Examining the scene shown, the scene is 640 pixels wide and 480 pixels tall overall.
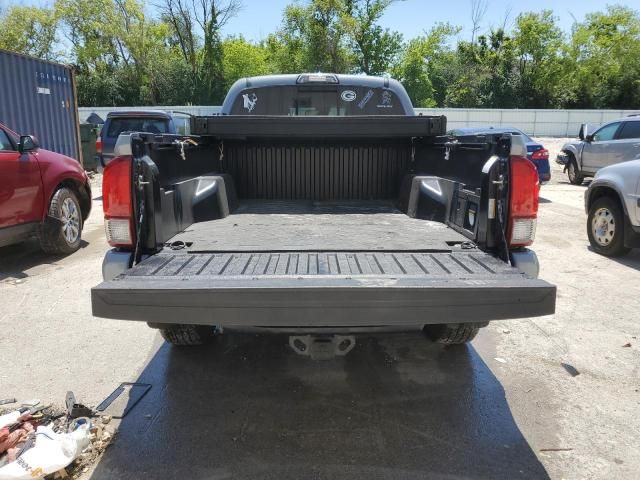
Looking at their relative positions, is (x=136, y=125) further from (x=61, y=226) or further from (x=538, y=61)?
(x=538, y=61)

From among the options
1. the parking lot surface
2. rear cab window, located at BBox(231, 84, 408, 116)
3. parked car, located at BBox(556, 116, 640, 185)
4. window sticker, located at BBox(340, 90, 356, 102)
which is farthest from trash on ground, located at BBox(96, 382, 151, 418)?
parked car, located at BBox(556, 116, 640, 185)

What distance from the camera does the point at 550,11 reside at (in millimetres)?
45719

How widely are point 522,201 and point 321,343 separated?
1.44m

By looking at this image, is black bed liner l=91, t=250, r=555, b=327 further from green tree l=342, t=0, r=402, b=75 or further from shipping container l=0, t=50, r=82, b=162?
green tree l=342, t=0, r=402, b=75

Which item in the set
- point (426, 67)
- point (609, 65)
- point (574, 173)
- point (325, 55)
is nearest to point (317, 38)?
point (325, 55)

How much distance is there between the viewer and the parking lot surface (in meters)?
2.82

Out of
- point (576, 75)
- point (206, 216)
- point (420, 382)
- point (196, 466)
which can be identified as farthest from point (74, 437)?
point (576, 75)

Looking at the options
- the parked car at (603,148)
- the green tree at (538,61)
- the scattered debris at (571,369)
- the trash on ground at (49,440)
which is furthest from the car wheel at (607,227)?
the green tree at (538,61)

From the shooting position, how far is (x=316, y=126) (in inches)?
161

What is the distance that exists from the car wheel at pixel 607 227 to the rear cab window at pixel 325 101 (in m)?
3.41

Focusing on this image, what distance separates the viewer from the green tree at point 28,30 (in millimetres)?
45062

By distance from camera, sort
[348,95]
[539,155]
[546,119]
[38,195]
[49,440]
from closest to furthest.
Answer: [49,440], [348,95], [38,195], [539,155], [546,119]

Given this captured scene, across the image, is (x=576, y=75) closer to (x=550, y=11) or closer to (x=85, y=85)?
(x=550, y=11)

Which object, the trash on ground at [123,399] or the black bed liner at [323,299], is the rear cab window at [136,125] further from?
the black bed liner at [323,299]
